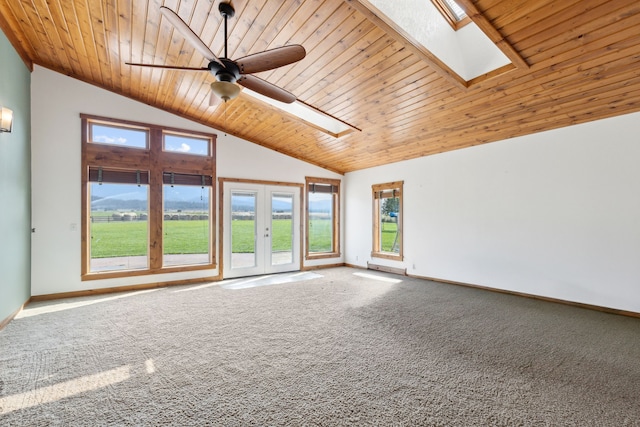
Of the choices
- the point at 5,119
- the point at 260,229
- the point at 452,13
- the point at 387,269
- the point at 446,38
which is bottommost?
the point at 387,269

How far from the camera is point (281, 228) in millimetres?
6996

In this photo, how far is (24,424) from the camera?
182 centimetres

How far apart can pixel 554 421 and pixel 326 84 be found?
3996 millimetres

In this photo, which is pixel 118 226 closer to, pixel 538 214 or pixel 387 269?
pixel 387 269

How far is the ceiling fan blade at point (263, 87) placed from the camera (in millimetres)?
2836

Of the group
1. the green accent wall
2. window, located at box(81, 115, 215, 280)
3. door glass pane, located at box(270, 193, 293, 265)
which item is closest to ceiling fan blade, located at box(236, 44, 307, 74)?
the green accent wall

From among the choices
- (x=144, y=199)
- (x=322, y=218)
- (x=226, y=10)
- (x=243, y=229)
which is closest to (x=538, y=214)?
(x=322, y=218)

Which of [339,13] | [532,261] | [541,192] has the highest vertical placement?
[339,13]

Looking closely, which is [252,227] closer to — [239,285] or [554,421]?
[239,285]

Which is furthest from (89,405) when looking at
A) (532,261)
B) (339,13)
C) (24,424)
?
(532,261)

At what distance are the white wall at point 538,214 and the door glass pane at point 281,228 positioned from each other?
108 inches

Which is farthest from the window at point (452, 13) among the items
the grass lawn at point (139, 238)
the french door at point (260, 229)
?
the grass lawn at point (139, 238)

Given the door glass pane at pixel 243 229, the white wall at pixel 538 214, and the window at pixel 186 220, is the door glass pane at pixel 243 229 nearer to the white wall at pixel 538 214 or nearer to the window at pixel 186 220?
the window at pixel 186 220

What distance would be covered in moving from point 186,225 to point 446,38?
540 cm
